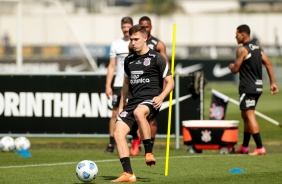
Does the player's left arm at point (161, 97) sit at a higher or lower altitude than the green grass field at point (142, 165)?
higher

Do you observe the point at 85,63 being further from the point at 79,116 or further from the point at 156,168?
the point at 156,168

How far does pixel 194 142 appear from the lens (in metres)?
15.5

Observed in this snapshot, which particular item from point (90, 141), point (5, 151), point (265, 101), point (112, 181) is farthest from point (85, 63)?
point (112, 181)

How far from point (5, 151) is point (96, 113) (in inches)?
91.6

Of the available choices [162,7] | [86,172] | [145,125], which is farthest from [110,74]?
[162,7]

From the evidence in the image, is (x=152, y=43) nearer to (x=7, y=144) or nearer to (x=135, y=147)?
(x=135, y=147)

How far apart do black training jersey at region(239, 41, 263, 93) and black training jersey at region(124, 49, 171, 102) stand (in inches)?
155

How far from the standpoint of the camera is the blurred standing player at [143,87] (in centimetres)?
1087

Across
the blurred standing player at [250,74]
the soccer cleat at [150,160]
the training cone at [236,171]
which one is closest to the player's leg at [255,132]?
the blurred standing player at [250,74]

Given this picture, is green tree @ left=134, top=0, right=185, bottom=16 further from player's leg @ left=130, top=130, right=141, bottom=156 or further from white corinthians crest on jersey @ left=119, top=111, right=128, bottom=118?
white corinthians crest on jersey @ left=119, top=111, right=128, bottom=118

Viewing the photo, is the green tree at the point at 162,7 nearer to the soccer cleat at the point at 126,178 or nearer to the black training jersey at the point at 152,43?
the black training jersey at the point at 152,43

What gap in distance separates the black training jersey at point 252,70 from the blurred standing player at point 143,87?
3.87 metres

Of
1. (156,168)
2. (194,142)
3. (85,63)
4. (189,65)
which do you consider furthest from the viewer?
(189,65)

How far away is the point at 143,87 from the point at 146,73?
182 mm
